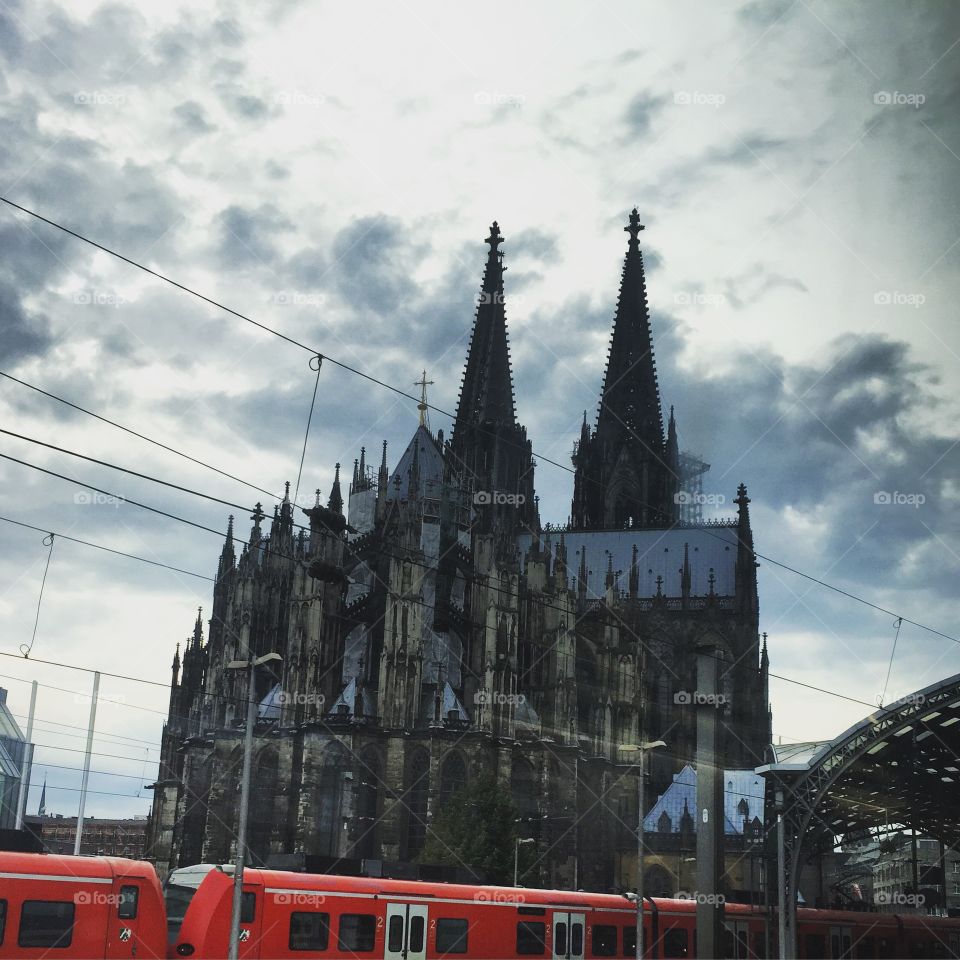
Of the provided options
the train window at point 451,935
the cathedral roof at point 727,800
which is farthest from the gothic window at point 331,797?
the train window at point 451,935

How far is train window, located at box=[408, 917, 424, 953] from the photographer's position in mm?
21719

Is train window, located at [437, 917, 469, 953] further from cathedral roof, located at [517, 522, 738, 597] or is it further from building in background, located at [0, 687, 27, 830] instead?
cathedral roof, located at [517, 522, 738, 597]

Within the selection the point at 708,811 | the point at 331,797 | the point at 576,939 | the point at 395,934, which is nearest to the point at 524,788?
the point at 331,797

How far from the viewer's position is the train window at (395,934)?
21.5 metres

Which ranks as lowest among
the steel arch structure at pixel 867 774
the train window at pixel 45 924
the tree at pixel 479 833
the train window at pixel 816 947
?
the train window at pixel 816 947

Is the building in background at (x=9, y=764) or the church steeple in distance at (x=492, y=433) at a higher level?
the church steeple in distance at (x=492, y=433)

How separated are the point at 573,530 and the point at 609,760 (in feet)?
76.9

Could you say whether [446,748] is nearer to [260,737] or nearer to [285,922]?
[260,737]

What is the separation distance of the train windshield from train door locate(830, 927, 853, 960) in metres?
20.7

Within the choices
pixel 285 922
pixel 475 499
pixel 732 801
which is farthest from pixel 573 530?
pixel 285 922

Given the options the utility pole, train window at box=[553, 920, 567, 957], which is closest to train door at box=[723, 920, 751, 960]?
the utility pole

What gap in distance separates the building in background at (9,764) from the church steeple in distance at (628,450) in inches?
1567

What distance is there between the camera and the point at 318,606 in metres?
55.2

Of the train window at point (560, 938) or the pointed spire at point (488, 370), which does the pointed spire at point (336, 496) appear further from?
the train window at point (560, 938)
